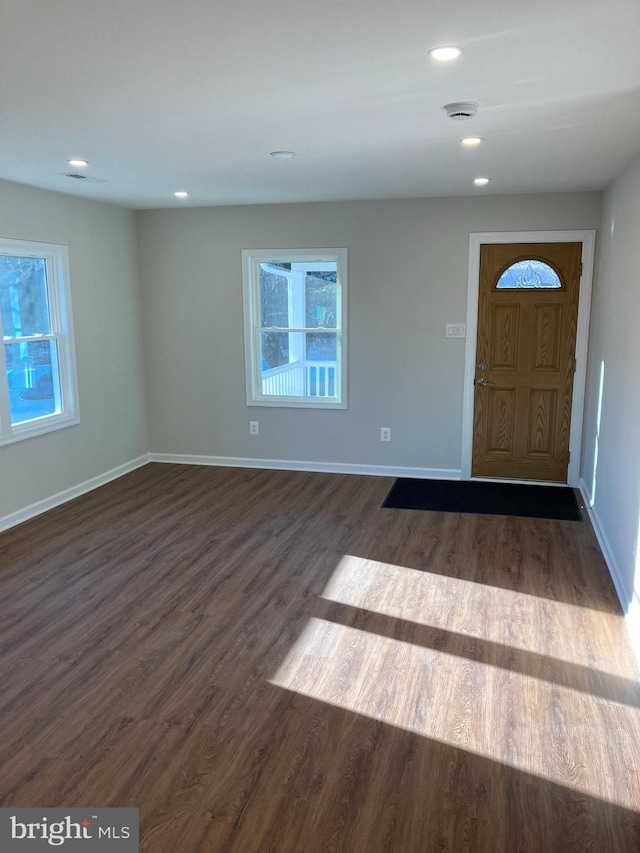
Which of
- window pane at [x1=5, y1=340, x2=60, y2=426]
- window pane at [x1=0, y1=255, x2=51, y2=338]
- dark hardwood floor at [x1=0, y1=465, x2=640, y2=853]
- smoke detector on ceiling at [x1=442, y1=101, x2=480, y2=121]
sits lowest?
dark hardwood floor at [x1=0, y1=465, x2=640, y2=853]

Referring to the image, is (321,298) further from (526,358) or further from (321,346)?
(526,358)

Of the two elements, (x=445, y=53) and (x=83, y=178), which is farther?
(x=83, y=178)

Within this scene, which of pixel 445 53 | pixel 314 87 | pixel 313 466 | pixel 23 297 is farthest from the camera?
pixel 313 466

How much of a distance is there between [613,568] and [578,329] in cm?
228

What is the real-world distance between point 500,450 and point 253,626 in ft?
10.6

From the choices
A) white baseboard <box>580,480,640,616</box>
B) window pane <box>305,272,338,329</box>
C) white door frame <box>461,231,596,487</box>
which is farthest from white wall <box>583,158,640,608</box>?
window pane <box>305,272,338,329</box>

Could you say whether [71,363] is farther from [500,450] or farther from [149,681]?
[500,450]

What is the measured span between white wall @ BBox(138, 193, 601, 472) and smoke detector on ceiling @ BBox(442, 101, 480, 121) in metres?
2.67

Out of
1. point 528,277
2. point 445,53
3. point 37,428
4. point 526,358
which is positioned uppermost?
point 445,53

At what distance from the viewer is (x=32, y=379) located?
16.6 ft

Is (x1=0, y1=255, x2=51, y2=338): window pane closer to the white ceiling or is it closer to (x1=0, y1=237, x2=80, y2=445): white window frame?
(x1=0, y1=237, x2=80, y2=445): white window frame

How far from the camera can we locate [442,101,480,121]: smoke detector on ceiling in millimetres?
2812

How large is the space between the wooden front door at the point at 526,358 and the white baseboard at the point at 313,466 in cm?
41

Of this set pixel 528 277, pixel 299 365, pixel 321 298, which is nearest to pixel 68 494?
pixel 299 365
